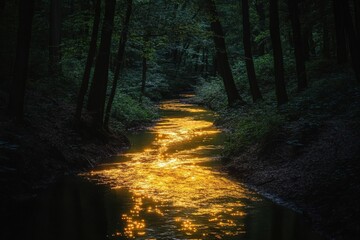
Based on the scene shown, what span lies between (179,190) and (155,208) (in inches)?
65.5

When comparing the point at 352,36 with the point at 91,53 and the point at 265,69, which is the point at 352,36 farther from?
the point at 265,69

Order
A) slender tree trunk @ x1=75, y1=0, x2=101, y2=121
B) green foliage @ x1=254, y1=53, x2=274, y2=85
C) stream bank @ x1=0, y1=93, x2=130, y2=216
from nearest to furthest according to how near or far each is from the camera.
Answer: stream bank @ x1=0, y1=93, x2=130, y2=216 < slender tree trunk @ x1=75, y1=0, x2=101, y2=121 < green foliage @ x1=254, y1=53, x2=274, y2=85

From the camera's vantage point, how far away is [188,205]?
10.3 m

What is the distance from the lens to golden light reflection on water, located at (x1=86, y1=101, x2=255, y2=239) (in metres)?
8.82

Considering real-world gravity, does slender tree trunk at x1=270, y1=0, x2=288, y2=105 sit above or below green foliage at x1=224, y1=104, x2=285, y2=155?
above

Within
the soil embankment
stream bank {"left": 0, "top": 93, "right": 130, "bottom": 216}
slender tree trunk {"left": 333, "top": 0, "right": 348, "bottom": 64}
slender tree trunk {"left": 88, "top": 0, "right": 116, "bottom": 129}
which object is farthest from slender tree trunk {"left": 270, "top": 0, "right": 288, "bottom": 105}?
stream bank {"left": 0, "top": 93, "right": 130, "bottom": 216}

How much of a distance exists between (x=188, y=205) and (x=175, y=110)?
28004 mm

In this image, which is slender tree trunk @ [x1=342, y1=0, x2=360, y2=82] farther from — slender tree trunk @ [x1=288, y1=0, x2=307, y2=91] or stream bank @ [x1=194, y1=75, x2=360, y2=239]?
slender tree trunk @ [x1=288, y1=0, x2=307, y2=91]

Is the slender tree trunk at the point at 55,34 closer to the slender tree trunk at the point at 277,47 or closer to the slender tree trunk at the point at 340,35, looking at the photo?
the slender tree trunk at the point at 277,47

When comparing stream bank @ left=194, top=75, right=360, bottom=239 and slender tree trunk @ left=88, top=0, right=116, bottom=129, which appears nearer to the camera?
stream bank @ left=194, top=75, right=360, bottom=239

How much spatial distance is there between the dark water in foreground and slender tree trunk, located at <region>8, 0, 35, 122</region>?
3.10 meters

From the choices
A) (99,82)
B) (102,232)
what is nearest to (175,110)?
(99,82)

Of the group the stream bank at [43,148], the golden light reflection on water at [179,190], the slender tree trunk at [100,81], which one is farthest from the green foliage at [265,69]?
the slender tree trunk at [100,81]

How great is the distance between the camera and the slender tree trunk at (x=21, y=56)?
1336 centimetres
